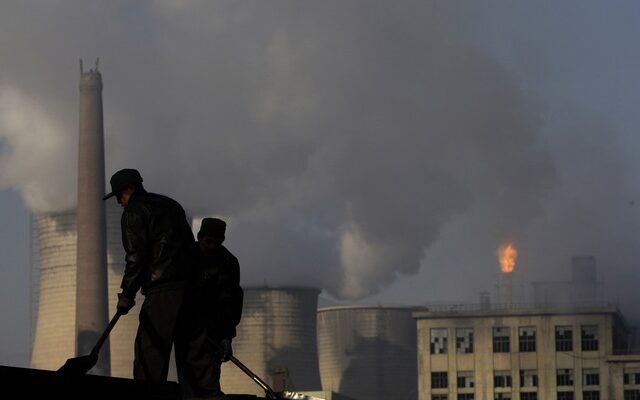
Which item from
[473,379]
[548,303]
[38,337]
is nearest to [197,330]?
[473,379]

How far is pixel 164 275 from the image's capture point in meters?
10.2

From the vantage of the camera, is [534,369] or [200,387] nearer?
[200,387]

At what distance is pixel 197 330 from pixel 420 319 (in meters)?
141

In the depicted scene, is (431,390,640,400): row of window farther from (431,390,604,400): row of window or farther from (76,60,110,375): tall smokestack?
(76,60,110,375): tall smokestack

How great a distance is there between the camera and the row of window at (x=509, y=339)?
14762 centimetres

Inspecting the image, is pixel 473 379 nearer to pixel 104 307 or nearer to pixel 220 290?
pixel 104 307

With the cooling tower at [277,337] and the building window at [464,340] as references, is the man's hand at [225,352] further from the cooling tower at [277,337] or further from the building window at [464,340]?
the cooling tower at [277,337]

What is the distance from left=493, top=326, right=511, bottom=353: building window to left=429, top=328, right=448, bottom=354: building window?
466 centimetres

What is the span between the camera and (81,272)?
149 metres

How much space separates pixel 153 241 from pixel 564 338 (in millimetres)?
140734

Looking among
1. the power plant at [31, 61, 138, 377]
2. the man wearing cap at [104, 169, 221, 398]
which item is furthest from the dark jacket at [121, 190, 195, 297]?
the power plant at [31, 61, 138, 377]

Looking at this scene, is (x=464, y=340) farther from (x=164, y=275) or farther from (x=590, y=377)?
(x=164, y=275)

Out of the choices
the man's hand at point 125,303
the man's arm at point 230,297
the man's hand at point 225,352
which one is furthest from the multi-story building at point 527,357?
the man's hand at point 125,303

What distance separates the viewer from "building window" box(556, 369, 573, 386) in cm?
14625
